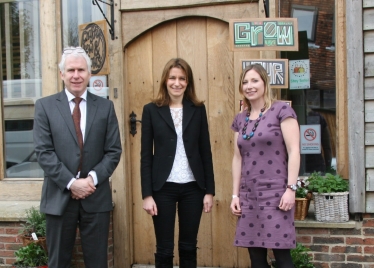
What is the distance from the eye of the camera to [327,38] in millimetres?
4289

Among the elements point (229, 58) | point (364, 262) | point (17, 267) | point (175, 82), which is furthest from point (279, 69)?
point (17, 267)

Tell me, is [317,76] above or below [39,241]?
above

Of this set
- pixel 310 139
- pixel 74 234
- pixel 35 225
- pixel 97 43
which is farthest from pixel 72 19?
pixel 310 139

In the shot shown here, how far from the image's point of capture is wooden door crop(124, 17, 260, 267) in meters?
4.40

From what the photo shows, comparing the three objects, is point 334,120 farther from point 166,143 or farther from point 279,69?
point 166,143

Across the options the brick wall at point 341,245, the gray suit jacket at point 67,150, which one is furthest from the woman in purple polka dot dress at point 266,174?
the brick wall at point 341,245

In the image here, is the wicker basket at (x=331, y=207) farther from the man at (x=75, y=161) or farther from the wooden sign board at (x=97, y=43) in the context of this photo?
the wooden sign board at (x=97, y=43)

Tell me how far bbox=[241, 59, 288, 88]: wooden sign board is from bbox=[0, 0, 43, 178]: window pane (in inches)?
86.5

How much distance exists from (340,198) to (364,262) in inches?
22.6

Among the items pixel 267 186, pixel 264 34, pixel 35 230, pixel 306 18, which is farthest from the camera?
pixel 306 18

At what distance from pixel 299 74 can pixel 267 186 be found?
1.59 meters

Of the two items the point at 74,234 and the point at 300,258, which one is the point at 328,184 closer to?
the point at 300,258

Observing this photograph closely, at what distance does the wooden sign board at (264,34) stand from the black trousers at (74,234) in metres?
1.68

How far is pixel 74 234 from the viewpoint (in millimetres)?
3318
